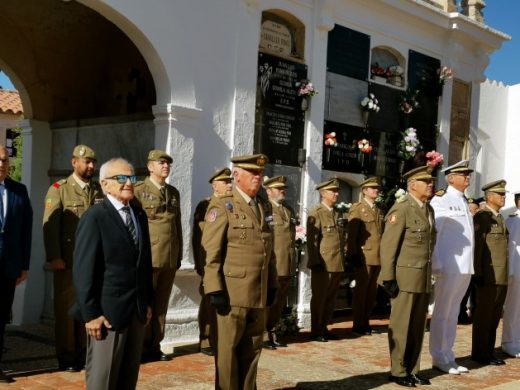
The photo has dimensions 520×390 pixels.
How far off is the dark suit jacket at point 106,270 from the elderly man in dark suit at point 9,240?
178 cm

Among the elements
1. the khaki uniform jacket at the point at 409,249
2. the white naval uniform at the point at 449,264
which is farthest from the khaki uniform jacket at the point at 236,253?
the white naval uniform at the point at 449,264

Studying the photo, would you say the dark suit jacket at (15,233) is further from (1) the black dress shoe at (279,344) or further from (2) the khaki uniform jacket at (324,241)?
(2) the khaki uniform jacket at (324,241)

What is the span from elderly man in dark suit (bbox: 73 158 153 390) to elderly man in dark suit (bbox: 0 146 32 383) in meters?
1.82

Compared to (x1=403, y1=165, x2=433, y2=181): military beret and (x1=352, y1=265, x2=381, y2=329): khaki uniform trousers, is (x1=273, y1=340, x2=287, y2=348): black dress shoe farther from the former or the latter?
(x1=403, y1=165, x2=433, y2=181): military beret

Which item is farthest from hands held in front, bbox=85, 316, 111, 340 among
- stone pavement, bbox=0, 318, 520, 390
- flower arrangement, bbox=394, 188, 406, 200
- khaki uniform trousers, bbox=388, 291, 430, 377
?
flower arrangement, bbox=394, 188, 406, 200

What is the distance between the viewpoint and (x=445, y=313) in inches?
273

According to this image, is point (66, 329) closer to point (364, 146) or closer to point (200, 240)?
point (200, 240)

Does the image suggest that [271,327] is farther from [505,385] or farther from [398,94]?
[398,94]

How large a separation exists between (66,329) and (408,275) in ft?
10.6

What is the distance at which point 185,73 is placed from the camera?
776 cm

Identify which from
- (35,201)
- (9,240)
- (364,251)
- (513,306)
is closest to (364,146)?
(364,251)

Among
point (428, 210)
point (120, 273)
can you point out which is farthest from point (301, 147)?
→ point (120, 273)

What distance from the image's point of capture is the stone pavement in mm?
6000

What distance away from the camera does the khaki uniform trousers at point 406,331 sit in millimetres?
6273
